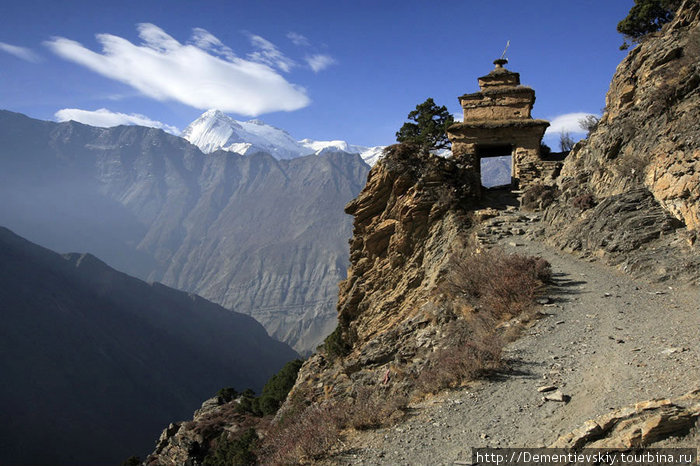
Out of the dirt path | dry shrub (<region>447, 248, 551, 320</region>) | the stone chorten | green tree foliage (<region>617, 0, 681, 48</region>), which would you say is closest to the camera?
the dirt path

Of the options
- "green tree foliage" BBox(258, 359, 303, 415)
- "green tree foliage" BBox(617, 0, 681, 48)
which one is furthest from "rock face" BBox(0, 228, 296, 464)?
"green tree foliage" BBox(617, 0, 681, 48)

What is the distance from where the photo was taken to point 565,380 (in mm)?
6539

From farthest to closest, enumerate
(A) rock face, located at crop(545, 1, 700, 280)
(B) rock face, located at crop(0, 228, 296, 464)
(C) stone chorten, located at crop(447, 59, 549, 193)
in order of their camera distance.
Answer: (B) rock face, located at crop(0, 228, 296, 464) → (C) stone chorten, located at crop(447, 59, 549, 193) → (A) rock face, located at crop(545, 1, 700, 280)

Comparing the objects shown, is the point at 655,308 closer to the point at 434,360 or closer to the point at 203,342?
the point at 434,360

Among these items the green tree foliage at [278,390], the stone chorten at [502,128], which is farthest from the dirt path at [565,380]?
the green tree foliage at [278,390]

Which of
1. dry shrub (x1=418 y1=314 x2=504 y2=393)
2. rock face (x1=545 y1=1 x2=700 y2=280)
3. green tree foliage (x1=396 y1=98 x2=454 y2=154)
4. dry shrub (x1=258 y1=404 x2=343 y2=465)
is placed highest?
green tree foliage (x1=396 y1=98 x2=454 y2=154)

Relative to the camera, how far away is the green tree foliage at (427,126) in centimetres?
2967

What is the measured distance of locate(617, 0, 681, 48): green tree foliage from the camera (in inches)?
932

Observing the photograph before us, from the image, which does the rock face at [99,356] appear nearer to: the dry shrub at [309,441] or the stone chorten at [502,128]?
the stone chorten at [502,128]

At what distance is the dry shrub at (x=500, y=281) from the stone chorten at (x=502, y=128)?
24.4ft

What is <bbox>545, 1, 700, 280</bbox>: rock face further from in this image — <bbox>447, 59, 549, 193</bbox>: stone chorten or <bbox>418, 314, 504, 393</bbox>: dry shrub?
<bbox>418, 314, 504, 393</bbox>: dry shrub

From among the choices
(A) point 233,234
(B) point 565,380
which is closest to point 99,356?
(B) point 565,380

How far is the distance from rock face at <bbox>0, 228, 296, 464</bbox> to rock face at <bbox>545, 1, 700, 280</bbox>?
2520 inches

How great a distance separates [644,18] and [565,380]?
2595cm
